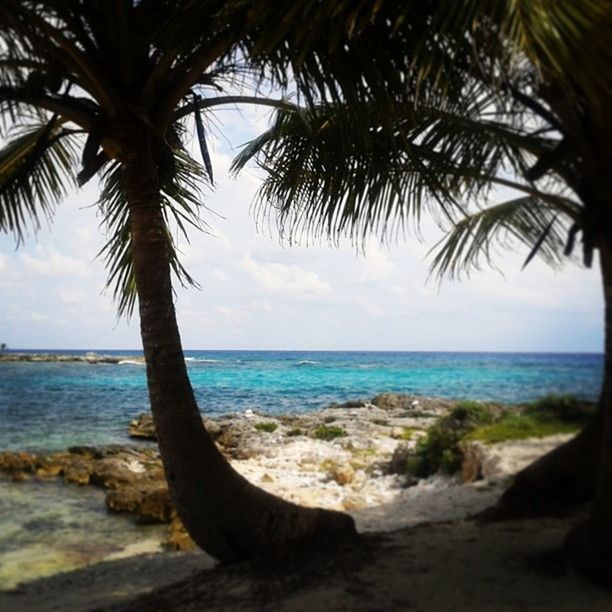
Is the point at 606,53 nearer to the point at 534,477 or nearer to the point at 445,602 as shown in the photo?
the point at 534,477

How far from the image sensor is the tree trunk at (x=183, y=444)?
305 centimetres

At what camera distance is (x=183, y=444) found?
3.04 metres

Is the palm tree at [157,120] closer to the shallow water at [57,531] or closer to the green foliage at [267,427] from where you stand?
the green foliage at [267,427]

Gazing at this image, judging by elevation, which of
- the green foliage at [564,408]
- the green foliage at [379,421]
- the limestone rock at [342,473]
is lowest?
the limestone rock at [342,473]

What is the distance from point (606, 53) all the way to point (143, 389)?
138 inches

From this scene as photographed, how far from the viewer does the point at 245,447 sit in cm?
382

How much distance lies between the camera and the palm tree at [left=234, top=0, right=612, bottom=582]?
1.72 meters

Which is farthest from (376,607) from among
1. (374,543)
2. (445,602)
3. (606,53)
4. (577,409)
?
(606,53)

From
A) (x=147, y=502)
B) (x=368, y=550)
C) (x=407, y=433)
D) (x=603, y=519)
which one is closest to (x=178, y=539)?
(x=147, y=502)

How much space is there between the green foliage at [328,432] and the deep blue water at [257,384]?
16 cm

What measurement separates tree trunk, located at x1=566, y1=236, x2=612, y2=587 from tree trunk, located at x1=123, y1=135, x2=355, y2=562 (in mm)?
1357

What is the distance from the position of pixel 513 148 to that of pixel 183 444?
220 cm

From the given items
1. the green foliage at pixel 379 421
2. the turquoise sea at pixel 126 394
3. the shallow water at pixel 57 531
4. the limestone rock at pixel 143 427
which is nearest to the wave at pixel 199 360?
the turquoise sea at pixel 126 394

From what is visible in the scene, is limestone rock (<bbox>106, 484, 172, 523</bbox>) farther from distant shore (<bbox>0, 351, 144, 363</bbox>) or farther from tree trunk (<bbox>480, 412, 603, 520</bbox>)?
tree trunk (<bbox>480, 412, 603, 520</bbox>)
